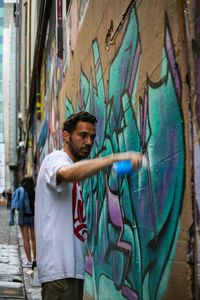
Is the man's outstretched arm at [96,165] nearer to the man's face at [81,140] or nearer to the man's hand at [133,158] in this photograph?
the man's hand at [133,158]

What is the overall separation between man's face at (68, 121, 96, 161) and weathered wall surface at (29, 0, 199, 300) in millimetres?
435

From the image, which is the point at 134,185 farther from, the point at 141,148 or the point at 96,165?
the point at 96,165

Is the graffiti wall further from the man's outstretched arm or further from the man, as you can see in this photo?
the man

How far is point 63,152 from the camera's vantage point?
2.42 meters

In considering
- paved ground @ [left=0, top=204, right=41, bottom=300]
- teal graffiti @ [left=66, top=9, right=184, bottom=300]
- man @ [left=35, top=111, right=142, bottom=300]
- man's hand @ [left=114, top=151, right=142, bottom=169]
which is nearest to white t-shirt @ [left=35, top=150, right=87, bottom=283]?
man @ [left=35, top=111, right=142, bottom=300]

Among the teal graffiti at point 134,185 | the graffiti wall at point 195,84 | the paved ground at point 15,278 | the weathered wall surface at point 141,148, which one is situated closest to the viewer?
the graffiti wall at point 195,84

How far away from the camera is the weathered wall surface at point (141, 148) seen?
2258mm

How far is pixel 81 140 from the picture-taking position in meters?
2.49

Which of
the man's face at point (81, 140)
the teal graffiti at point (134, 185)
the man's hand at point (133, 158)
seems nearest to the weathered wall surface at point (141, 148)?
the teal graffiti at point (134, 185)

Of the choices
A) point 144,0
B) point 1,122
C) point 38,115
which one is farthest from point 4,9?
point 144,0

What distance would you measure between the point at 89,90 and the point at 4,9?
7014 cm

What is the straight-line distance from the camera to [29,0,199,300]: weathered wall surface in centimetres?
226

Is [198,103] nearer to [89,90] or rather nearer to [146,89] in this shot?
[146,89]

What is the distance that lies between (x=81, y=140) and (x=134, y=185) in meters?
0.80
